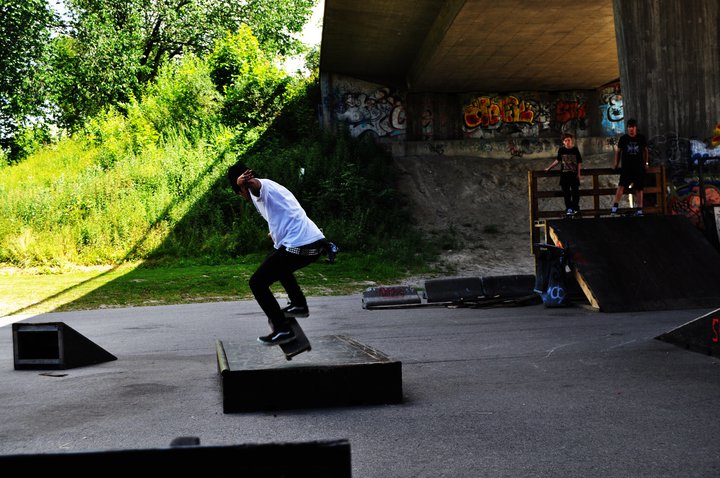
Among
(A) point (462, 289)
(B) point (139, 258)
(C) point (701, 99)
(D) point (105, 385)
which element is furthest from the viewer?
(B) point (139, 258)

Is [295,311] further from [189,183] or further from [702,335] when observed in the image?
[189,183]

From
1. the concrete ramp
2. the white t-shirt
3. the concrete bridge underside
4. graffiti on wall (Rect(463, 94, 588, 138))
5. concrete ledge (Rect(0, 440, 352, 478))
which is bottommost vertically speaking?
the concrete ramp

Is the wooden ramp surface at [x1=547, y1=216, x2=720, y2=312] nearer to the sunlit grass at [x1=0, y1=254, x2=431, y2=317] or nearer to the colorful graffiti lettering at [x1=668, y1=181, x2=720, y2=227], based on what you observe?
the colorful graffiti lettering at [x1=668, y1=181, x2=720, y2=227]

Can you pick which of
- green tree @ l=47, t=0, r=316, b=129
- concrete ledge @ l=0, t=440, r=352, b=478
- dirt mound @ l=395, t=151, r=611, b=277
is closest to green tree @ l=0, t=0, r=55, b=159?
green tree @ l=47, t=0, r=316, b=129

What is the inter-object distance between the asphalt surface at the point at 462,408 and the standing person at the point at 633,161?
6232 millimetres

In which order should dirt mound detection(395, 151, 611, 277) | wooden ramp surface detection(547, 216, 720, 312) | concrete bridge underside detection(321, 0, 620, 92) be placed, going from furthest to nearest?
dirt mound detection(395, 151, 611, 277) → concrete bridge underside detection(321, 0, 620, 92) → wooden ramp surface detection(547, 216, 720, 312)

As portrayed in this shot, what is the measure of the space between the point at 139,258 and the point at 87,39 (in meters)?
19.5

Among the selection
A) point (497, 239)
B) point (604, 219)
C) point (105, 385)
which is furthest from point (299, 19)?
point (105, 385)

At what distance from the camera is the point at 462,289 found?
14969mm

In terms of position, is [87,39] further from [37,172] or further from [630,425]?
[630,425]

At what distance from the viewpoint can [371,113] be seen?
111 ft

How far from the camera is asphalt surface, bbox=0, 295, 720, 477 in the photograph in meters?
4.33

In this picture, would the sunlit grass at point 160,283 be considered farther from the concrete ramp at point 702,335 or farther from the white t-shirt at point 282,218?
the white t-shirt at point 282,218

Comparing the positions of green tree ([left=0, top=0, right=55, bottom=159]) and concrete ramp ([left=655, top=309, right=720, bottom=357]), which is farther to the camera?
green tree ([left=0, top=0, right=55, bottom=159])
